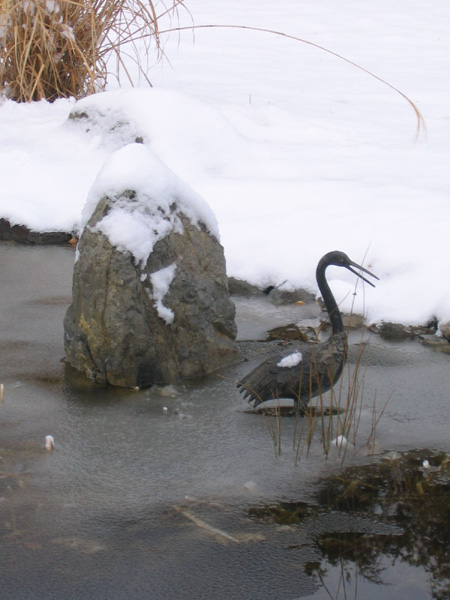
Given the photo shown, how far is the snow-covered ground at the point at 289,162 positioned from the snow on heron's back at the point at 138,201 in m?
1.25

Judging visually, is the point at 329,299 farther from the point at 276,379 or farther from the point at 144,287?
the point at 144,287

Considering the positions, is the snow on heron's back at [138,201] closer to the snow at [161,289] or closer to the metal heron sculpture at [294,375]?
the snow at [161,289]

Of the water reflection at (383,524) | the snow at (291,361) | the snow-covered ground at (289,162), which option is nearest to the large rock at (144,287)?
the snow at (291,361)

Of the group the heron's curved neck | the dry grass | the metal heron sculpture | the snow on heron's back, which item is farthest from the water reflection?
the dry grass

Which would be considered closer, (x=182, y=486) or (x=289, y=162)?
(x=182, y=486)

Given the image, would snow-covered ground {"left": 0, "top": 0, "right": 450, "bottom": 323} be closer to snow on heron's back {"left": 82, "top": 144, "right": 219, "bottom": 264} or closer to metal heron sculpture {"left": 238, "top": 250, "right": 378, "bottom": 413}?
metal heron sculpture {"left": 238, "top": 250, "right": 378, "bottom": 413}

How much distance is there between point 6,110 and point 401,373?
18.7 feet

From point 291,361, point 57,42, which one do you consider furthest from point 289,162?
point 291,361

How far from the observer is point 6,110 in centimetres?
848

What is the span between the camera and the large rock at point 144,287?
4.12 metres

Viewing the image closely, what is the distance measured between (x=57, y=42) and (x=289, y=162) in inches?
111

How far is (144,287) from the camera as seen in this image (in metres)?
4.20

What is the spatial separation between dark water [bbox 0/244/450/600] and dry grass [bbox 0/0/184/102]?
441 centimetres

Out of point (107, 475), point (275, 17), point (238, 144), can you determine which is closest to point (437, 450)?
point (107, 475)
